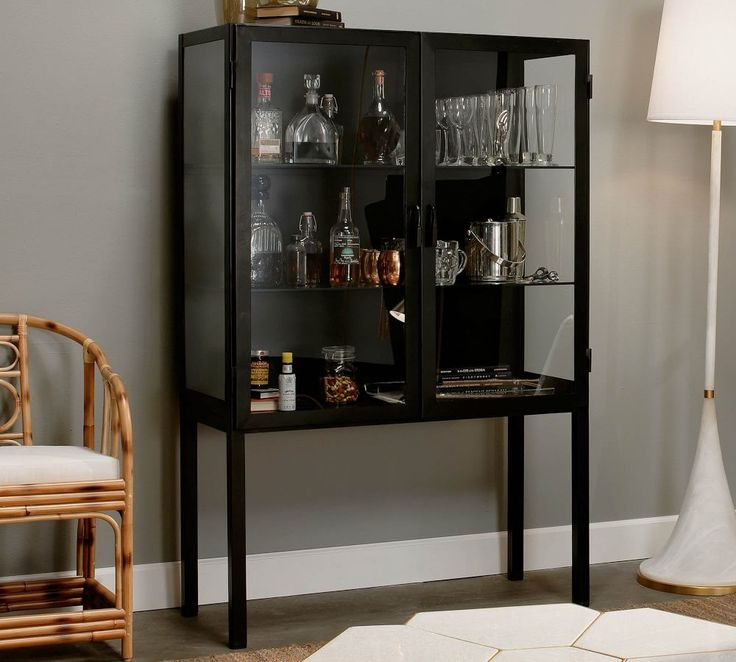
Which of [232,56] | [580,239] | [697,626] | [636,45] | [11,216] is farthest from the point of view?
[636,45]

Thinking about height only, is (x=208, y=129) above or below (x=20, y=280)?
above

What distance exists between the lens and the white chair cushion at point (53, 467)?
2.52 metres

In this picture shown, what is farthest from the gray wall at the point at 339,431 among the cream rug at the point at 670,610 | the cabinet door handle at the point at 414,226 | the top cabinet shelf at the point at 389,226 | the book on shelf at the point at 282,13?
the cabinet door handle at the point at 414,226

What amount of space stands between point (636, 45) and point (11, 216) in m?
1.97

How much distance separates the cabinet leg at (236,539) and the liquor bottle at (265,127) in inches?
27.5

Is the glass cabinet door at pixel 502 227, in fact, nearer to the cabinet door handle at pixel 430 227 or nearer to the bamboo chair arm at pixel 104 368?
the cabinet door handle at pixel 430 227

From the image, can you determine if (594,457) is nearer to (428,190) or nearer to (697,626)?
(428,190)

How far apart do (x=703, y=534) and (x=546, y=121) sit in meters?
1.30

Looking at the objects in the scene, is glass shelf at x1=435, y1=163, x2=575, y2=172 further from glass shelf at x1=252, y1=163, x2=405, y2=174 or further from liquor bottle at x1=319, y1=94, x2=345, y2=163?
liquor bottle at x1=319, y1=94, x2=345, y2=163

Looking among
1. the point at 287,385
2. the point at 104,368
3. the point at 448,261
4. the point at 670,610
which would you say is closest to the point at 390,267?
the point at 448,261

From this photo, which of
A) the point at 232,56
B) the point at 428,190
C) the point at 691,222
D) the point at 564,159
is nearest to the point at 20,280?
the point at 232,56

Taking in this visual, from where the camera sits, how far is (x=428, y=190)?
2.97 m

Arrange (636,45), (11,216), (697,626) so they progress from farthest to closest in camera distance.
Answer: (636,45) < (11,216) < (697,626)

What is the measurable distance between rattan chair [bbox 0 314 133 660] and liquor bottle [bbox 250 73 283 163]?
0.65 meters
